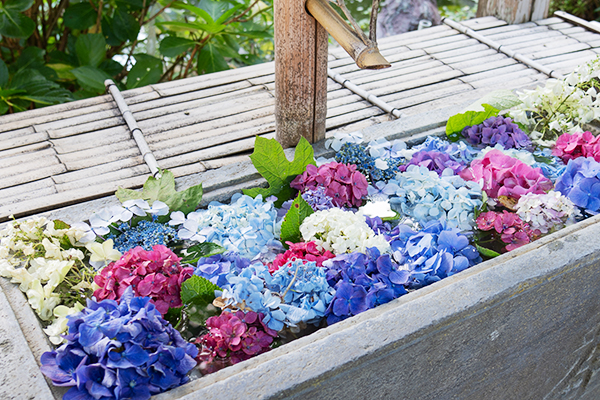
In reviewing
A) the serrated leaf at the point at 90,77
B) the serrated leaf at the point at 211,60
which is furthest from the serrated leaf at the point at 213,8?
the serrated leaf at the point at 90,77

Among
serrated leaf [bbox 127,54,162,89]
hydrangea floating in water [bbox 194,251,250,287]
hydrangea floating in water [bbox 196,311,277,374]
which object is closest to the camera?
hydrangea floating in water [bbox 196,311,277,374]

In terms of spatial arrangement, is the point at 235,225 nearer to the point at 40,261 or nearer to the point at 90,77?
the point at 40,261

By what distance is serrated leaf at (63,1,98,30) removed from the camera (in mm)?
2660

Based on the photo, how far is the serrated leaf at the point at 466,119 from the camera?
5.60 feet

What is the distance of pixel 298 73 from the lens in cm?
154

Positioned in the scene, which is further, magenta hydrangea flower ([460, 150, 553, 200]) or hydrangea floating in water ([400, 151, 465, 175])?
hydrangea floating in water ([400, 151, 465, 175])

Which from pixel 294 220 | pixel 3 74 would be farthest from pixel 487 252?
pixel 3 74

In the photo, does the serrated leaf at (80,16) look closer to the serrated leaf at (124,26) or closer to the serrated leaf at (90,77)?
the serrated leaf at (124,26)

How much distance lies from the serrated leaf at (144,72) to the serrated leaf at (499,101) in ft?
4.86

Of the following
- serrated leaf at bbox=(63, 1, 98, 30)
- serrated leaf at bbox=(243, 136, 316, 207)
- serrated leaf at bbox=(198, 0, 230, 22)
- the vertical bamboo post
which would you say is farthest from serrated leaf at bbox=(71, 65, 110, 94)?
serrated leaf at bbox=(243, 136, 316, 207)

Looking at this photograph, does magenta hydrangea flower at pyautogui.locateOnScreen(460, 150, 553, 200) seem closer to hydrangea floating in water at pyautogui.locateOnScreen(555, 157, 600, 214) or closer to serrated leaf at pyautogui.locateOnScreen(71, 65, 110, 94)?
hydrangea floating in water at pyautogui.locateOnScreen(555, 157, 600, 214)

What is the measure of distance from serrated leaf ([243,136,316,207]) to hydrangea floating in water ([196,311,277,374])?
47 cm

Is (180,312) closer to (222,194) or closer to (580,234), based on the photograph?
(222,194)

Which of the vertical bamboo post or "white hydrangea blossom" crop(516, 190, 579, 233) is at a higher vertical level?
the vertical bamboo post
